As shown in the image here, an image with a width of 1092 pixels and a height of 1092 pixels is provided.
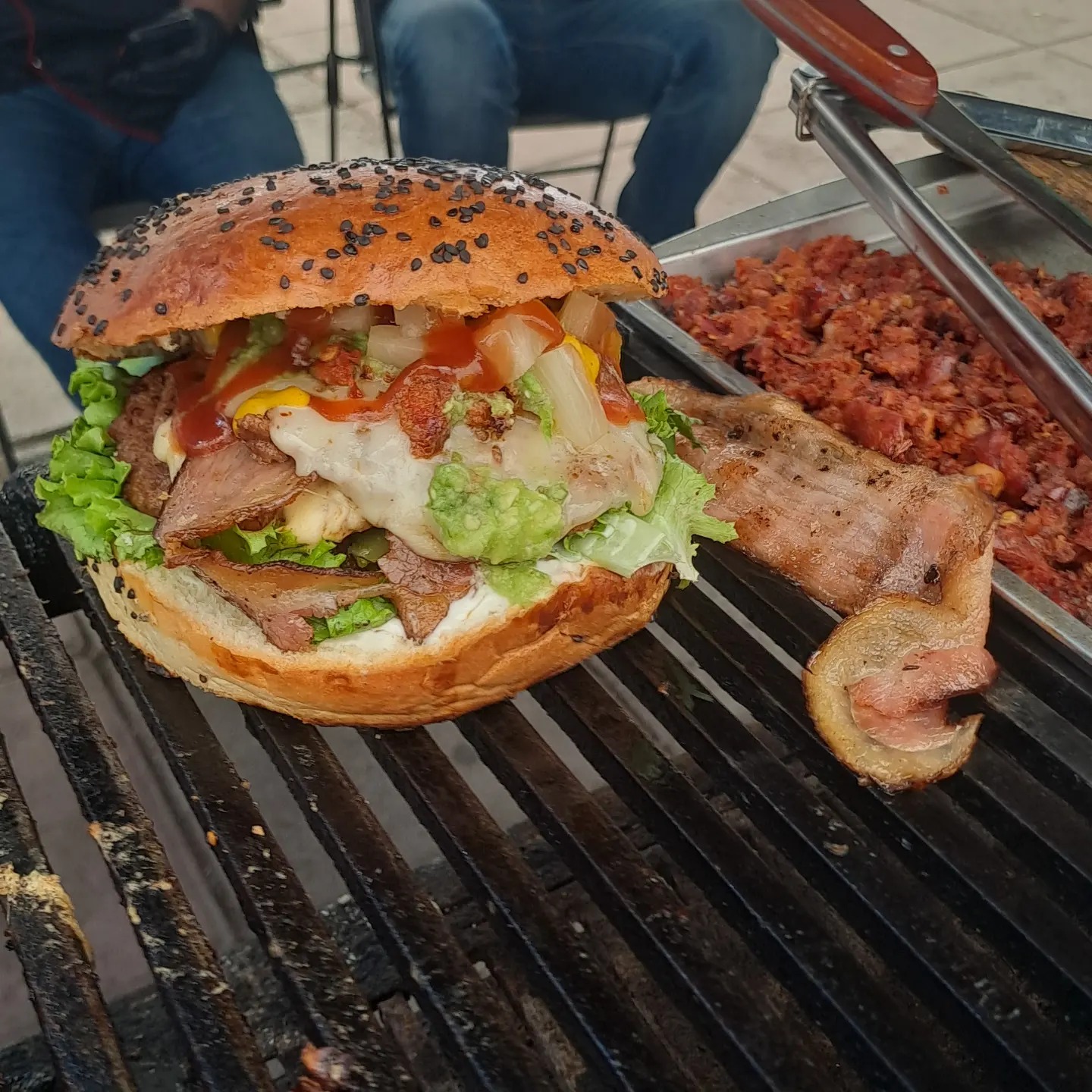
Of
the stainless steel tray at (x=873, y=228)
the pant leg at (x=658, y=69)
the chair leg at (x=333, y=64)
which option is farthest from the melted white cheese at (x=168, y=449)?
the chair leg at (x=333, y=64)

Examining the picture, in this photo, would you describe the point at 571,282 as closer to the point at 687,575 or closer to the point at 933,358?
the point at 687,575

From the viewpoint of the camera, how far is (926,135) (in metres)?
2.30

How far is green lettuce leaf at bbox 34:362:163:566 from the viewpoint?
5.90ft

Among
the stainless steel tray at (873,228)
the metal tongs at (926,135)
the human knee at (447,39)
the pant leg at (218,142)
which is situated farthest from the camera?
the human knee at (447,39)

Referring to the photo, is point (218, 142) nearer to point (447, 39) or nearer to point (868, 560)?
point (447, 39)

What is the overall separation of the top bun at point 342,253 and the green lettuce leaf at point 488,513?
29cm

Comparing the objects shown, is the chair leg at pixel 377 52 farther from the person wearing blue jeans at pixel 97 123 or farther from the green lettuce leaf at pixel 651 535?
the green lettuce leaf at pixel 651 535

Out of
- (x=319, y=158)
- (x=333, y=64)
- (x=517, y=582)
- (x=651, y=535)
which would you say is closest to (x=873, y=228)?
(x=651, y=535)

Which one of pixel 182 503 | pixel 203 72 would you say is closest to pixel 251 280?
pixel 182 503

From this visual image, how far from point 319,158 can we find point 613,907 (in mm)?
5949

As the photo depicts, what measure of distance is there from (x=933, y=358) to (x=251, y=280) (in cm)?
170

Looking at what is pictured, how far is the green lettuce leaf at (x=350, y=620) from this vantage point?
1706 millimetres

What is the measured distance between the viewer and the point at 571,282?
1709 millimetres

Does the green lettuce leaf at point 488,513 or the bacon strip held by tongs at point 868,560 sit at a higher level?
the green lettuce leaf at point 488,513
